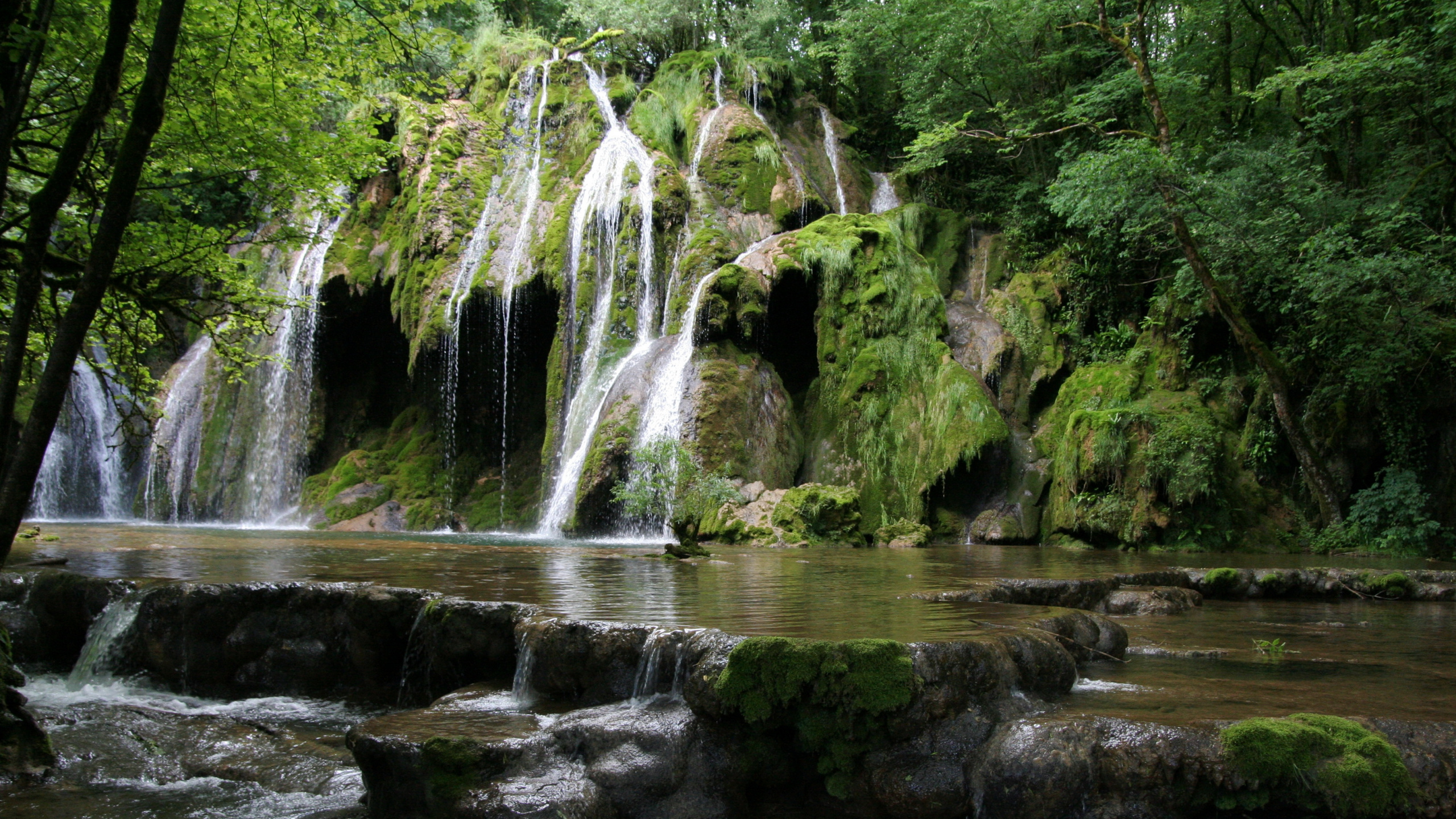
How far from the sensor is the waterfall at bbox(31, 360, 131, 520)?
2161 cm

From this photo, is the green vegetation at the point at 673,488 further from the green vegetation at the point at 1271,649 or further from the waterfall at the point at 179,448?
the waterfall at the point at 179,448

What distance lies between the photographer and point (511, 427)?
72.6 ft

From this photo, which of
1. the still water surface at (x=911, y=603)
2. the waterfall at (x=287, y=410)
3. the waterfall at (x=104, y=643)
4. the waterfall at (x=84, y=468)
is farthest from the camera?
the waterfall at (x=287, y=410)

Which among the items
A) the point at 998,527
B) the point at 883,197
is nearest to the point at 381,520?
the point at 998,527

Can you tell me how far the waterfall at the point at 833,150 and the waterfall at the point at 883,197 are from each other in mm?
858

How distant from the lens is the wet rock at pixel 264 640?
614cm

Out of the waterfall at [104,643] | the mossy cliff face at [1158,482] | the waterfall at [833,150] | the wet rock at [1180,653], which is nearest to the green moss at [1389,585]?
the mossy cliff face at [1158,482]

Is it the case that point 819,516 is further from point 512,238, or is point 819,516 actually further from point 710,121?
point 710,121

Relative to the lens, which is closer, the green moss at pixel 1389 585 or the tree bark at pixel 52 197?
the tree bark at pixel 52 197

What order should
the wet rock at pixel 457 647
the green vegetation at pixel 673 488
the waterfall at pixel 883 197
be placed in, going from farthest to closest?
the waterfall at pixel 883 197, the green vegetation at pixel 673 488, the wet rock at pixel 457 647

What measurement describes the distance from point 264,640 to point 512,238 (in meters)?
15.4

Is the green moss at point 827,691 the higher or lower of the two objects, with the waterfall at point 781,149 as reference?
lower

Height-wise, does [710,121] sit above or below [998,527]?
above

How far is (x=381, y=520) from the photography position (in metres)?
20.7
